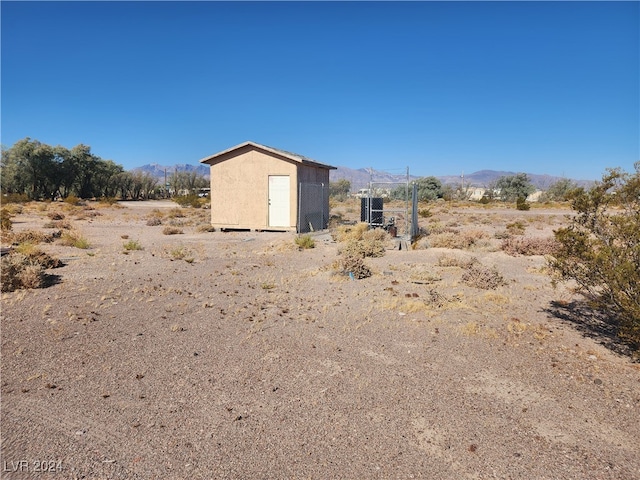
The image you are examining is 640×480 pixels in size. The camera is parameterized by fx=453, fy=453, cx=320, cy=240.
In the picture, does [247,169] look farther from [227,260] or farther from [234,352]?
[234,352]

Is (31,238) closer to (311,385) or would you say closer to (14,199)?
(311,385)

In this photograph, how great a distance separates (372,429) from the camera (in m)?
3.73

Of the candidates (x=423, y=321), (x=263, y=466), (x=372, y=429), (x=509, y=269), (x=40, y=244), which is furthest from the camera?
(x=40, y=244)

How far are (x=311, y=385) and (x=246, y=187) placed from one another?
15.8 meters

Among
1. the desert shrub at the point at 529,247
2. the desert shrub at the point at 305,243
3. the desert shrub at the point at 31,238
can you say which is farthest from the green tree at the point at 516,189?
the desert shrub at the point at 31,238

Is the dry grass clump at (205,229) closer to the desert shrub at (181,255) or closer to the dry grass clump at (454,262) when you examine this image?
the desert shrub at (181,255)

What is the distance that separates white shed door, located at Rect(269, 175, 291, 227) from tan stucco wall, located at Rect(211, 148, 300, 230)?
0.17m

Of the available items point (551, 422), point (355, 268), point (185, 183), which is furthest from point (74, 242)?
point (185, 183)

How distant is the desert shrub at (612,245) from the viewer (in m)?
5.30

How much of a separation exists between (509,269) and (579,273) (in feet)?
16.1

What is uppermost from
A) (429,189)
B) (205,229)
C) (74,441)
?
(429,189)

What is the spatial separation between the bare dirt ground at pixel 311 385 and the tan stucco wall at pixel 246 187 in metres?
10.9

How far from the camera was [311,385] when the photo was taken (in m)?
4.54

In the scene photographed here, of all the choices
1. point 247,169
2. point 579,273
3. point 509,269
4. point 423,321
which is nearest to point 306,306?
point 423,321
